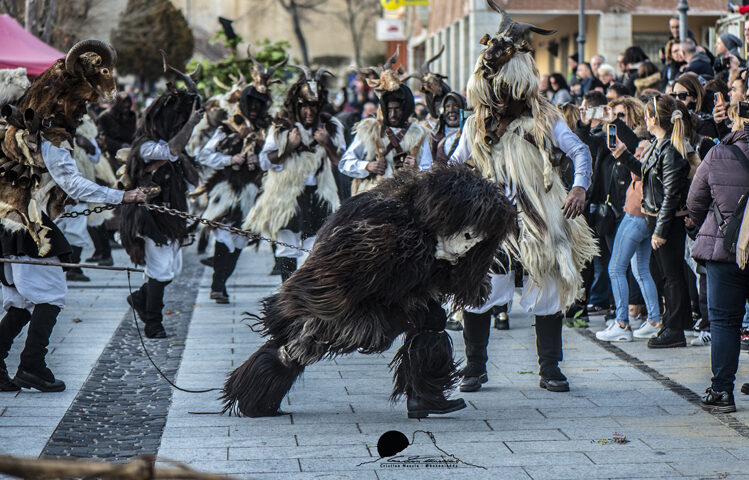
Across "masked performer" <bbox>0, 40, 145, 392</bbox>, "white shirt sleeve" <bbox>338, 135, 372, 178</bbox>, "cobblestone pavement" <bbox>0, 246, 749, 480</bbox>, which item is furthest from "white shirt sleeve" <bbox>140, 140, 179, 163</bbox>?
"masked performer" <bbox>0, 40, 145, 392</bbox>

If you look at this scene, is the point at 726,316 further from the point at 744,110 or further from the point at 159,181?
the point at 159,181

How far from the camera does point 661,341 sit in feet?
27.0

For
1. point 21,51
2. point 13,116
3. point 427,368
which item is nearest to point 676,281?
point 427,368

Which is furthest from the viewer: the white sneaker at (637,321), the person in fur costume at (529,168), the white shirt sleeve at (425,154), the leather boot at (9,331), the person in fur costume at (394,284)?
the white sneaker at (637,321)

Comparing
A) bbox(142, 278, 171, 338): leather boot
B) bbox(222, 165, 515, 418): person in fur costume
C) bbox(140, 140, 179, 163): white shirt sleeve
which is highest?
bbox(140, 140, 179, 163): white shirt sleeve

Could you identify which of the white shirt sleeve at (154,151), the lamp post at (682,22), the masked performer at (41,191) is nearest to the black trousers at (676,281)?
the white shirt sleeve at (154,151)

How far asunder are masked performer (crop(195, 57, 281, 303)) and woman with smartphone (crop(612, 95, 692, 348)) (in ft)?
12.5

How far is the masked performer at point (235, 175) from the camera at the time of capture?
35.1 ft

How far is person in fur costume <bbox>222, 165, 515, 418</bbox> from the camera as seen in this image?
542 centimetres

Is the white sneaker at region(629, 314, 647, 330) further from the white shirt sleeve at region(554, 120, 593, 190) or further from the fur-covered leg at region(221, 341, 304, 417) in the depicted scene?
the fur-covered leg at region(221, 341, 304, 417)

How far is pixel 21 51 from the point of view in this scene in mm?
12922

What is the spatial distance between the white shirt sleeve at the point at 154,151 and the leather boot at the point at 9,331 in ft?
7.09

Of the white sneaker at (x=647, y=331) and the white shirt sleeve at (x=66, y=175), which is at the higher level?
the white shirt sleeve at (x=66, y=175)

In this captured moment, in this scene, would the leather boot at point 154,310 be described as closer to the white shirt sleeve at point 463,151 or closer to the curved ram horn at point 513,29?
the white shirt sleeve at point 463,151
